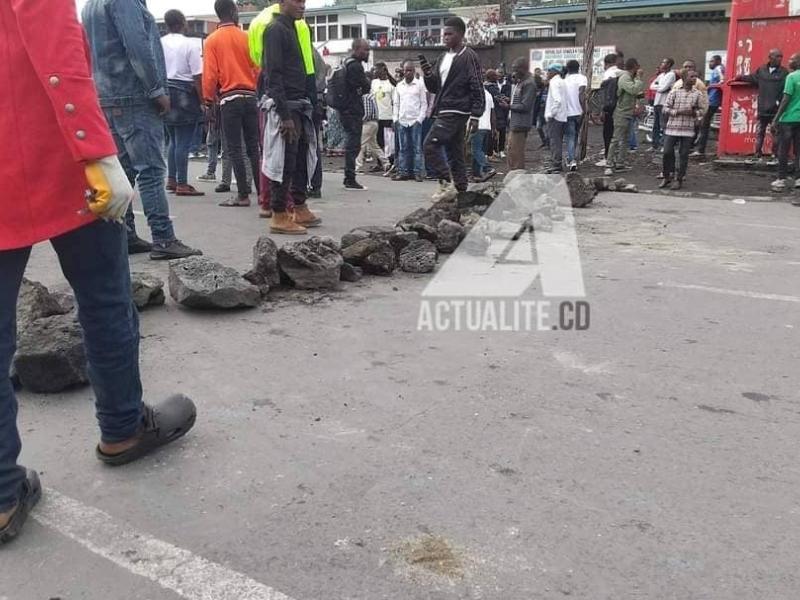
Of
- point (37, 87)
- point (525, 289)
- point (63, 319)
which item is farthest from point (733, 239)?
point (37, 87)

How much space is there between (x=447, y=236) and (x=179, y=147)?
413 cm

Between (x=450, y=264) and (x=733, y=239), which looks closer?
(x=450, y=264)

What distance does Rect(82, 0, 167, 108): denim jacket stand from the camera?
17.1 feet

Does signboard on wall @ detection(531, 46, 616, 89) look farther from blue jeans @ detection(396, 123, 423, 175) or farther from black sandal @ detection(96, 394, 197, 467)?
black sandal @ detection(96, 394, 197, 467)

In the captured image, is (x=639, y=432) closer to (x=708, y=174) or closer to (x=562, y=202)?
(x=562, y=202)

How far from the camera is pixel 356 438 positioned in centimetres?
306

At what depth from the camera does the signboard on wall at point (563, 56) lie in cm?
2284

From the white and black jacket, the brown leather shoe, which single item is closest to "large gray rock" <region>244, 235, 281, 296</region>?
the white and black jacket

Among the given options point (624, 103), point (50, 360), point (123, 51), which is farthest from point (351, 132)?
point (50, 360)

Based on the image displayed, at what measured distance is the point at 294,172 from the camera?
7.00 m

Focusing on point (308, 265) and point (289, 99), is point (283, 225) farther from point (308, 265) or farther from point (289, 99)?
point (308, 265)

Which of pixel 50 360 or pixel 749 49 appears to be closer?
pixel 50 360

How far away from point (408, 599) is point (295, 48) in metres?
5.47

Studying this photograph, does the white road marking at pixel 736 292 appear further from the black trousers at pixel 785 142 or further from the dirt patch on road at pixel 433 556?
the black trousers at pixel 785 142
